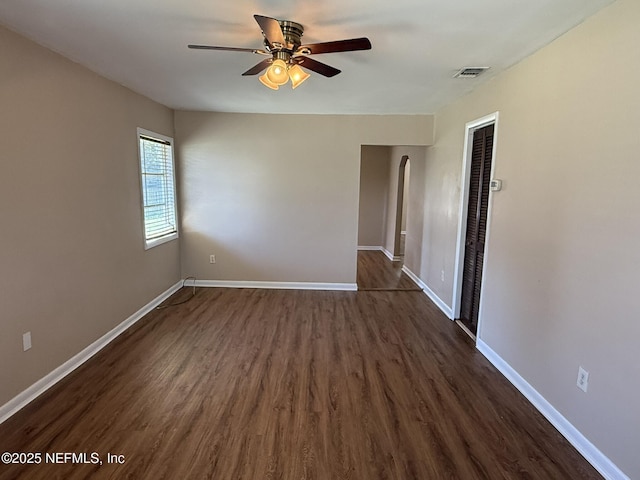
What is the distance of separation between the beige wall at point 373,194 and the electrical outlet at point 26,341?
6299 millimetres

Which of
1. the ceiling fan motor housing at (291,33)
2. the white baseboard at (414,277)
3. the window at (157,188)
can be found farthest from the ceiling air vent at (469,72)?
the window at (157,188)

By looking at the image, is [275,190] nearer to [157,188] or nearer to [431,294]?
[157,188]

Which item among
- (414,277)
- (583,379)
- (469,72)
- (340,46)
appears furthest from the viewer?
(414,277)

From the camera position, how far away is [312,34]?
7.27 ft

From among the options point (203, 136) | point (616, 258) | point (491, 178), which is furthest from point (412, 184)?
point (616, 258)

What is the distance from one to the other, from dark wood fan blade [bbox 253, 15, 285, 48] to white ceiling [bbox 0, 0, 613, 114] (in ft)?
0.48

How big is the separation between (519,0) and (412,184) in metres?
4.12

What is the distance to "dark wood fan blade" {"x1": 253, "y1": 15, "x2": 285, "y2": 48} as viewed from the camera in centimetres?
167

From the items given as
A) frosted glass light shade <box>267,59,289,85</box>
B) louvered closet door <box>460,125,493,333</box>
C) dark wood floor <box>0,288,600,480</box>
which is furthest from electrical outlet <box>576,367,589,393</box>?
frosted glass light shade <box>267,59,289,85</box>

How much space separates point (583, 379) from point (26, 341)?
3536 mm

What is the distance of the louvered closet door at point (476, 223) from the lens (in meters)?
3.35

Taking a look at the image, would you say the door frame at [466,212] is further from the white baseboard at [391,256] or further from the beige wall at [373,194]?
the beige wall at [373,194]

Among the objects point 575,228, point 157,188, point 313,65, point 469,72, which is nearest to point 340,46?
point 313,65

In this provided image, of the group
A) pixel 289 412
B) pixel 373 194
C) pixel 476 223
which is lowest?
pixel 289 412
